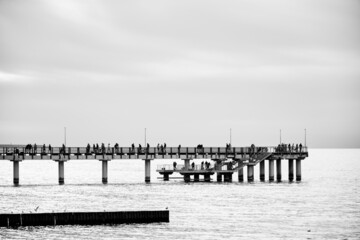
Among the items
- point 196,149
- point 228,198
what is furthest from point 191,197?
point 196,149

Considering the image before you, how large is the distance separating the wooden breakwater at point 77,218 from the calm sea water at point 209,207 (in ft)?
3.43

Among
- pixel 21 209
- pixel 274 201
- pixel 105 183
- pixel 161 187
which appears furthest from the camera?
pixel 105 183

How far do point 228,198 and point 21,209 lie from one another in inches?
956

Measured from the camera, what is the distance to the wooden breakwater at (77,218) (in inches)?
2932

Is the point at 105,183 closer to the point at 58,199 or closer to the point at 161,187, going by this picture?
the point at 161,187

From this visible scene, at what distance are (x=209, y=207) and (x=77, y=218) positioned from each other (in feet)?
68.7

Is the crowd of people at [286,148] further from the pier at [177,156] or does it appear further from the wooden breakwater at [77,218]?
the wooden breakwater at [77,218]

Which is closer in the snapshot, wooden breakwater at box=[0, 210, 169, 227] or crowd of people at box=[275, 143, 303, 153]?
wooden breakwater at box=[0, 210, 169, 227]

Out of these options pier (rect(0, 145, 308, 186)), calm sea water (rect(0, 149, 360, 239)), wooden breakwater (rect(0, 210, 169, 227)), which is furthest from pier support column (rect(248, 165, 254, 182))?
wooden breakwater (rect(0, 210, 169, 227))

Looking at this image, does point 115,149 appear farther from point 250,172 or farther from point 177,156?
point 250,172

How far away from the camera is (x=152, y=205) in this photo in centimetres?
9450

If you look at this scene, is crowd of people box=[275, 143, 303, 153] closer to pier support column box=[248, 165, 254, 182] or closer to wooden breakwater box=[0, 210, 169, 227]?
pier support column box=[248, 165, 254, 182]

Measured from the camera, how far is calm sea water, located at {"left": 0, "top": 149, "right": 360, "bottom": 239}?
72.8 metres

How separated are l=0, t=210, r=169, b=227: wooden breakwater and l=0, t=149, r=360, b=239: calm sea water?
1044 millimetres
